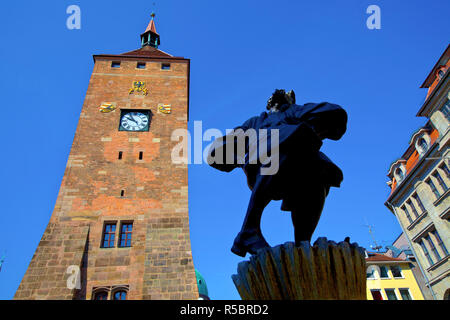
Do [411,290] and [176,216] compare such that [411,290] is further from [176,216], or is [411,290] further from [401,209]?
[176,216]

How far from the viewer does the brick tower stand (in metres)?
14.8

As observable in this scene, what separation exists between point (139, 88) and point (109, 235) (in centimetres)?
1107

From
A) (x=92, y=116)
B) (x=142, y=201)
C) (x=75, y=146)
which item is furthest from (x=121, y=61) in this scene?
(x=142, y=201)

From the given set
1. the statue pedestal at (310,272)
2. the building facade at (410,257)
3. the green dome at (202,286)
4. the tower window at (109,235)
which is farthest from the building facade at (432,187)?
the green dome at (202,286)

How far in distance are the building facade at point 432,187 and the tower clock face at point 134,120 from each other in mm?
16754

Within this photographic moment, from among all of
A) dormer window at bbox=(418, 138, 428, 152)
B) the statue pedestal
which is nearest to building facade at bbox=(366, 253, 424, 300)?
dormer window at bbox=(418, 138, 428, 152)

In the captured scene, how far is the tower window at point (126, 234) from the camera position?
1627cm

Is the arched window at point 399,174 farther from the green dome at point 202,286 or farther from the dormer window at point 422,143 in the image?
the green dome at point 202,286

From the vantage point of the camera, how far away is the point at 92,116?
21438mm

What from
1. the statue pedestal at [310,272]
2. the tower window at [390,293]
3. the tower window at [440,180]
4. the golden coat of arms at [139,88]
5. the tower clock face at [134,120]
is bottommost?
the statue pedestal at [310,272]

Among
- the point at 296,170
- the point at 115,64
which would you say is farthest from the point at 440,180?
the point at 115,64

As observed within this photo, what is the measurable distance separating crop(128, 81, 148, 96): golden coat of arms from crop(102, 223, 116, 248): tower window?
9947 millimetres

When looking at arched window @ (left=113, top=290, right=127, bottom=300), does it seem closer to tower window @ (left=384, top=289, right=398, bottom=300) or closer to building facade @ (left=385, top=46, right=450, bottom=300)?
building facade @ (left=385, top=46, right=450, bottom=300)
